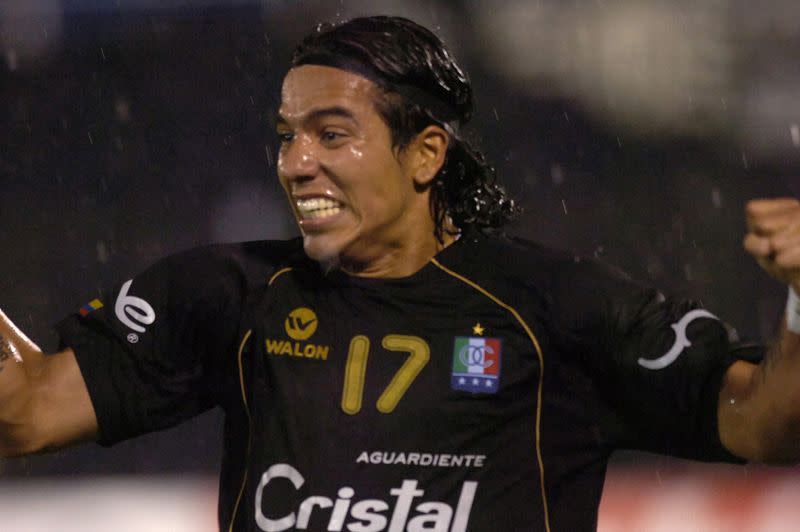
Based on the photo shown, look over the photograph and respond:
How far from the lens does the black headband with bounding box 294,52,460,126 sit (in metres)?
2.95

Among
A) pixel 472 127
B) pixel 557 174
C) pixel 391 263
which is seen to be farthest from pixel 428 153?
pixel 557 174

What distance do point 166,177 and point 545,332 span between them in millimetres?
3830

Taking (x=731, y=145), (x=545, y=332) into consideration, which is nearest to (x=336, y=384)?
(x=545, y=332)

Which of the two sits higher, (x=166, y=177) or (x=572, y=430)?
(x=166, y=177)

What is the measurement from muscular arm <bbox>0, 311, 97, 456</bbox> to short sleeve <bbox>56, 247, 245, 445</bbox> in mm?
26

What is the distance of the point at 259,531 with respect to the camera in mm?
2715

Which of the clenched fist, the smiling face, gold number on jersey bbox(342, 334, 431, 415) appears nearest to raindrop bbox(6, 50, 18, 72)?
the smiling face

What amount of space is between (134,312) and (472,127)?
3354 mm

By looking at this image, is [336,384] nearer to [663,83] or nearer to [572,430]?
[572,430]

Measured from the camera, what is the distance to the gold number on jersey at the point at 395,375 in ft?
9.07

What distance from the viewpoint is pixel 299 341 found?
285 centimetres

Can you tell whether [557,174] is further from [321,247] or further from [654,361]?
[654,361]

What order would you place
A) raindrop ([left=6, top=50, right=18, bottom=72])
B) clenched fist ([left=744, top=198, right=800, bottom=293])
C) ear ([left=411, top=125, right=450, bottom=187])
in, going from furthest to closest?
raindrop ([left=6, top=50, right=18, bottom=72]), ear ([left=411, top=125, right=450, bottom=187]), clenched fist ([left=744, top=198, right=800, bottom=293])

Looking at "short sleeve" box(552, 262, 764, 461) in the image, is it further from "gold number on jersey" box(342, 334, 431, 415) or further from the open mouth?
the open mouth
